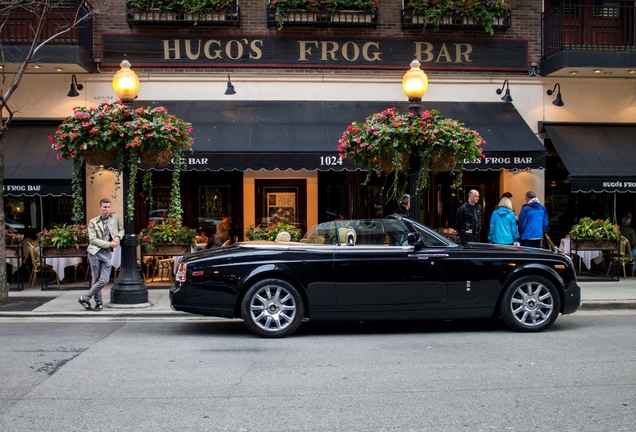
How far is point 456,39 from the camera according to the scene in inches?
573

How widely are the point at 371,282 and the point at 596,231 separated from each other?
680 cm

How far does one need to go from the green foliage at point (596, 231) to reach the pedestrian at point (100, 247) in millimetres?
8683

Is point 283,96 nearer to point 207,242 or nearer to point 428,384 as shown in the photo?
point 207,242

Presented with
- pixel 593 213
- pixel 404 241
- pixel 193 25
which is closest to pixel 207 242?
pixel 193 25

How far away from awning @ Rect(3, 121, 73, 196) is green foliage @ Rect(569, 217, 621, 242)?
388 inches

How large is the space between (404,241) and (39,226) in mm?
9299

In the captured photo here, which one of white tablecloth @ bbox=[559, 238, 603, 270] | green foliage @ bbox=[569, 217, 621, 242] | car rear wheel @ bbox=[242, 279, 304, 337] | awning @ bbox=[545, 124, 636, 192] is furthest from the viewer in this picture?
white tablecloth @ bbox=[559, 238, 603, 270]

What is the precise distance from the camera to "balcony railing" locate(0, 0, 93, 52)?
13148 mm

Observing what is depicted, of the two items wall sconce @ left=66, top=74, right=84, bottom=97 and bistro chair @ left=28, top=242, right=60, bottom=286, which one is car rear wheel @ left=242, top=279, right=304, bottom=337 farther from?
wall sconce @ left=66, top=74, right=84, bottom=97

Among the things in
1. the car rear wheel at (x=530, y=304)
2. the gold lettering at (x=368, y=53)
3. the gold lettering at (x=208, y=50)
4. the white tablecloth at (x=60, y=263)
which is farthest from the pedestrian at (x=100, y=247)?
the gold lettering at (x=368, y=53)

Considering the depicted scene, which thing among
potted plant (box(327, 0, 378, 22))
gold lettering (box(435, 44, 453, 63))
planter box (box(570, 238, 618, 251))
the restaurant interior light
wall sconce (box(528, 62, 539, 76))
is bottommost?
planter box (box(570, 238, 618, 251))

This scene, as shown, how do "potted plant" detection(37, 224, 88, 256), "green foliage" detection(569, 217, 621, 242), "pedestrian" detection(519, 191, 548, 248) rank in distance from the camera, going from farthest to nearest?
"green foliage" detection(569, 217, 621, 242)
"pedestrian" detection(519, 191, 548, 248)
"potted plant" detection(37, 224, 88, 256)

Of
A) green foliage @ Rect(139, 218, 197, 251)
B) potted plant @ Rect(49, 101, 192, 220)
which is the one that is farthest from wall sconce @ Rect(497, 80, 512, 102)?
potted plant @ Rect(49, 101, 192, 220)

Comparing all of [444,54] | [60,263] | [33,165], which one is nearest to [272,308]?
[60,263]
